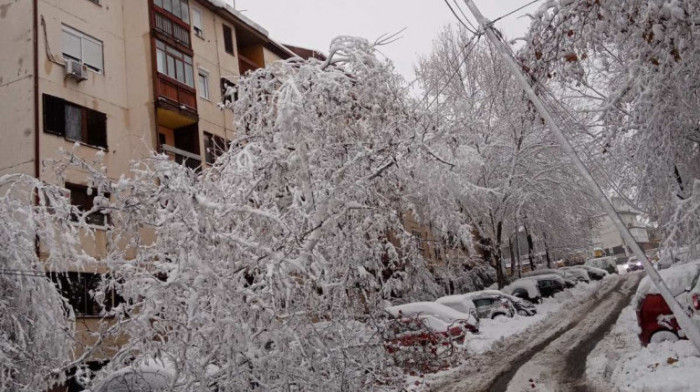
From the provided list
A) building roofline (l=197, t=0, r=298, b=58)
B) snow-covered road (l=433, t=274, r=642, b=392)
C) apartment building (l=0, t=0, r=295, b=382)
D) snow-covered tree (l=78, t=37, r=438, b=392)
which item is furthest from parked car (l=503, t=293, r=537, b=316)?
snow-covered tree (l=78, t=37, r=438, b=392)

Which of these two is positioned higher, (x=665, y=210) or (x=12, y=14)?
(x=12, y=14)

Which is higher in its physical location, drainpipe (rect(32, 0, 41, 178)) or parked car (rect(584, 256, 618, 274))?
drainpipe (rect(32, 0, 41, 178))

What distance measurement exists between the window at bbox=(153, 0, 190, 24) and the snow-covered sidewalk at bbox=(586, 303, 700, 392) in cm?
2027

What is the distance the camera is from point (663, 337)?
369 inches

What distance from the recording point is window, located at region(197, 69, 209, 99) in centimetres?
2320

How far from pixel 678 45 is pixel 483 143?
20.9 metres

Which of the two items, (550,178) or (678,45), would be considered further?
(550,178)

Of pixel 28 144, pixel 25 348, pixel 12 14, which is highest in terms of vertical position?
pixel 12 14

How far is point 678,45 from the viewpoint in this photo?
225 inches

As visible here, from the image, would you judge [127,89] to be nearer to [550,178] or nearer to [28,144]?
[28,144]

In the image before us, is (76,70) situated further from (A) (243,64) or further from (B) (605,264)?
(B) (605,264)

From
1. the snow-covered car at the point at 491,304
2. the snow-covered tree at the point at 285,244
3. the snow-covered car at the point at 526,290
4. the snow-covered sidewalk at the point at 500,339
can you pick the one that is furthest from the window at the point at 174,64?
the snow-covered car at the point at 526,290

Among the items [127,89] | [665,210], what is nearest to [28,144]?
[127,89]

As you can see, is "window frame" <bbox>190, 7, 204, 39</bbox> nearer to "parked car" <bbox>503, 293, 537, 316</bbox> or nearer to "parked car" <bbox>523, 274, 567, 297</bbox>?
"parked car" <bbox>503, 293, 537, 316</bbox>
